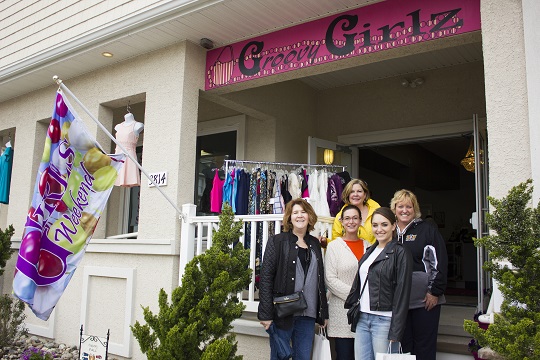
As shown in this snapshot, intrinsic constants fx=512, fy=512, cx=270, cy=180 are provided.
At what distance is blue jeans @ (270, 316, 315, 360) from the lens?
13.5 ft

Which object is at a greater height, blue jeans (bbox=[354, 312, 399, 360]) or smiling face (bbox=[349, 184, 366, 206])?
smiling face (bbox=[349, 184, 366, 206])

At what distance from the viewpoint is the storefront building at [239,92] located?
13.5 ft

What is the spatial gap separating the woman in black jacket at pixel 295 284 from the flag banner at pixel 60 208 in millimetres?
1783

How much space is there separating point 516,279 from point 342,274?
1.54 metres

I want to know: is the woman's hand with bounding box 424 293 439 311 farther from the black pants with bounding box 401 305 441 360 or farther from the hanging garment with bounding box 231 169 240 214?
the hanging garment with bounding box 231 169 240 214

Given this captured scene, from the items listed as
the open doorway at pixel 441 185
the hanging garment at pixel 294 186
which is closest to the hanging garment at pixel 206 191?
the hanging garment at pixel 294 186

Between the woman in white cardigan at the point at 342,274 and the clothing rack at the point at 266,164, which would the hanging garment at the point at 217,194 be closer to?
the clothing rack at the point at 266,164

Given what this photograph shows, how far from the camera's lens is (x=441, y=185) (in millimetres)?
13375

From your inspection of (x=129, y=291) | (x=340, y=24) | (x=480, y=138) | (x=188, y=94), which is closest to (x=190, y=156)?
(x=188, y=94)

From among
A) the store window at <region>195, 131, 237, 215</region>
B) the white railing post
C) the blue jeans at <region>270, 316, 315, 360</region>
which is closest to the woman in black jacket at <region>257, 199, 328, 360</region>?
the blue jeans at <region>270, 316, 315, 360</region>

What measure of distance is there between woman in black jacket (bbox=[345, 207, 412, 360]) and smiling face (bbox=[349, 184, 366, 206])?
83 cm

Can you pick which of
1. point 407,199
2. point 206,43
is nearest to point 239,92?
point 206,43

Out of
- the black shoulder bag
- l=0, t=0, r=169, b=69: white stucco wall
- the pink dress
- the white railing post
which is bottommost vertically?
the black shoulder bag

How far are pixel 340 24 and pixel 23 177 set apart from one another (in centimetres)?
552
